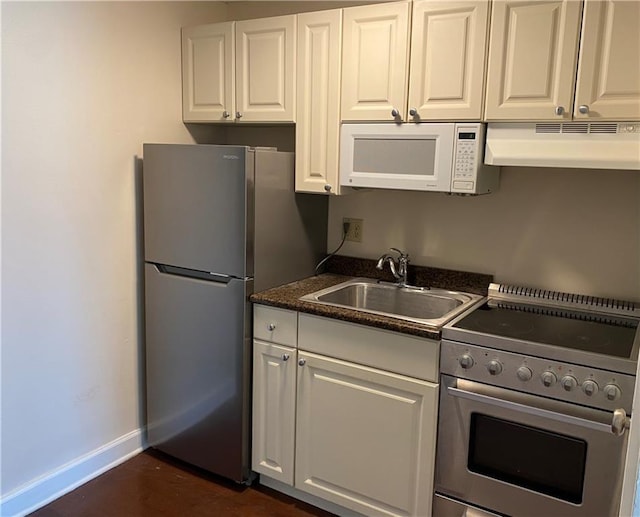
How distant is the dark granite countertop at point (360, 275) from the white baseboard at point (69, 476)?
1.06m

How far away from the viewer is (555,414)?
1.76 metres

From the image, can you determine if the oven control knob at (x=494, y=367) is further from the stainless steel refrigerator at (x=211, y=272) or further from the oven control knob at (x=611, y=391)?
the stainless steel refrigerator at (x=211, y=272)

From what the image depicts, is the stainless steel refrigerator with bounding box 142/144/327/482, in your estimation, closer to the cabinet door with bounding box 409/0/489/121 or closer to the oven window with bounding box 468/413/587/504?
the cabinet door with bounding box 409/0/489/121

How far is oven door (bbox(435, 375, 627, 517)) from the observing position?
5.68ft

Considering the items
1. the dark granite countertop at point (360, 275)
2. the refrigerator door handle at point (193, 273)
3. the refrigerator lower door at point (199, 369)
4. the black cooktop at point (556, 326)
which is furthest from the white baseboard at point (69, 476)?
the black cooktop at point (556, 326)

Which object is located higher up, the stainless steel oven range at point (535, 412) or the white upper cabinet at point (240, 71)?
the white upper cabinet at point (240, 71)

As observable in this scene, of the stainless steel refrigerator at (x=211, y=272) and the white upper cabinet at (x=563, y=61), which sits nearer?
the white upper cabinet at (x=563, y=61)

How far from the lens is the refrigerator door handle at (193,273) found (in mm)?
2350

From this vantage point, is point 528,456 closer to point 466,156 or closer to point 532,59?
point 466,156

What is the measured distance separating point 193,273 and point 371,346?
887mm

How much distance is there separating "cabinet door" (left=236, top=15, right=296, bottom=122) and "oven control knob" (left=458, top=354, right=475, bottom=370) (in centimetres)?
125

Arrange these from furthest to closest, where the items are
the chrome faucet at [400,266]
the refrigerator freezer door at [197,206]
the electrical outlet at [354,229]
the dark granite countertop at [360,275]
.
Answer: the electrical outlet at [354,229]
the chrome faucet at [400,266]
the refrigerator freezer door at [197,206]
the dark granite countertop at [360,275]

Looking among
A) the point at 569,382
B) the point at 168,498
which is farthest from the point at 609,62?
the point at 168,498

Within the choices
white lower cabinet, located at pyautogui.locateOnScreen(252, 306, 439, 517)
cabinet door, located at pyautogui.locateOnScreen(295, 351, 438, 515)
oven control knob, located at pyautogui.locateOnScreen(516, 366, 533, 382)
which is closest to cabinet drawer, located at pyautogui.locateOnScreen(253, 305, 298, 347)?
white lower cabinet, located at pyautogui.locateOnScreen(252, 306, 439, 517)
